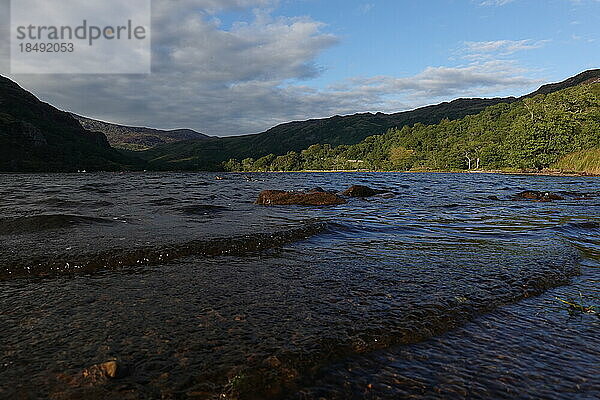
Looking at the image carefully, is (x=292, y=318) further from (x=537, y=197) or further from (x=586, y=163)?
(x=586, y=163)

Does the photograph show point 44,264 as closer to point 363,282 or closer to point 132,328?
point 132,328

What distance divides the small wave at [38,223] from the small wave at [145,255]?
4.15 metres

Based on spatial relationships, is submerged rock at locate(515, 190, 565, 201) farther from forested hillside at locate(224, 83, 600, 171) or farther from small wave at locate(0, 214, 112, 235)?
forested hillside at locate(224, 83, 600, 171)

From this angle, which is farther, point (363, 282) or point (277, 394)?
point (363, 282)

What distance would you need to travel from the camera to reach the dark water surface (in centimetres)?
308

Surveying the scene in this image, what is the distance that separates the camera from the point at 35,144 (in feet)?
449

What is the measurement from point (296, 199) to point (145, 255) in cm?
1260

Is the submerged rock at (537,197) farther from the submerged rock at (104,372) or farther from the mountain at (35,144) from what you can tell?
the mountain at (35,144)

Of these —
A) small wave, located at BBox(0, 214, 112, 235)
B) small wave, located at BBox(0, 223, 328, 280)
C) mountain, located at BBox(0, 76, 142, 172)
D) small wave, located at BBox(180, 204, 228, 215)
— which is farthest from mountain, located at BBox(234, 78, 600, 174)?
mountain, located at BBox(0, 76, 142, 172)

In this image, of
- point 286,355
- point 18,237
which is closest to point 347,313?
point 286,355

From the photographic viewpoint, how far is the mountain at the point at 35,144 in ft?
380

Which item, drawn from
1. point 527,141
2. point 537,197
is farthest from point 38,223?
point 527,141

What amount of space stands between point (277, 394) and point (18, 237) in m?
9.03

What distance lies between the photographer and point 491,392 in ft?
9.82
